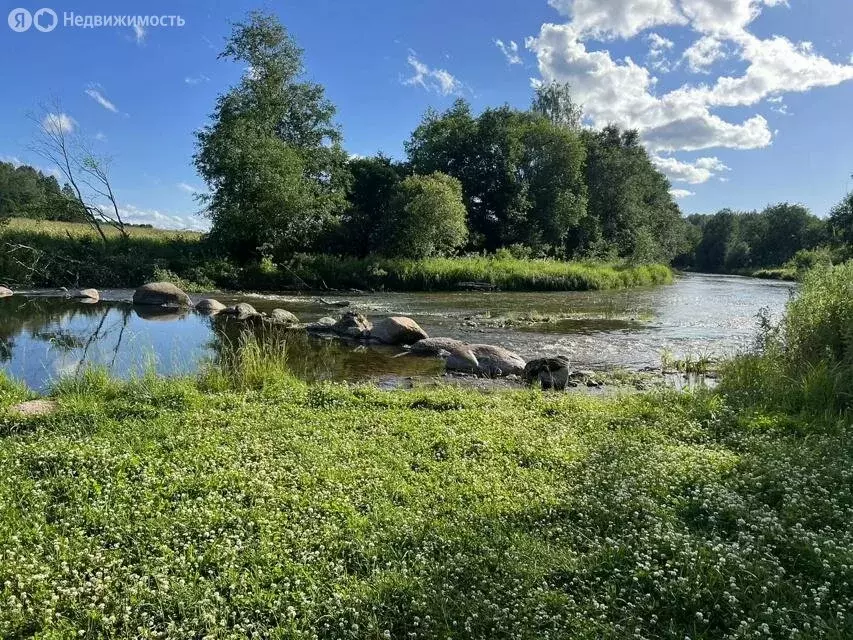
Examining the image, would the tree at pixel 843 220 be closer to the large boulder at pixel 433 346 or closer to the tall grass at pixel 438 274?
the tall grass at pixel 438 274

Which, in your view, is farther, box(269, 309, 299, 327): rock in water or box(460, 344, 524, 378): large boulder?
box(269, 309, 299, 327): rock in water

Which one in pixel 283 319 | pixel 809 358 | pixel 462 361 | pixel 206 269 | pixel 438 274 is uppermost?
pixel 438 274

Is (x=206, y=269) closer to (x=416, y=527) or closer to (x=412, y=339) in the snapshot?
(x=412, y=339)

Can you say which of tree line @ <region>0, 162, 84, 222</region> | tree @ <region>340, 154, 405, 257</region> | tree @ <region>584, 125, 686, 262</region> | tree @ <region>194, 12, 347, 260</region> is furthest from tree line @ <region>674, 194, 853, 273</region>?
tree line @ <region>0, 162, 84, 222</region>

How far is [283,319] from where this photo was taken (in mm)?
22172

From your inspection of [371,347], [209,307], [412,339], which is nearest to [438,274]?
[209,307]

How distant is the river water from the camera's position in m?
14.2

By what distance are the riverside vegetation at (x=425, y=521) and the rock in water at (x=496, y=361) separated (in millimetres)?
5057

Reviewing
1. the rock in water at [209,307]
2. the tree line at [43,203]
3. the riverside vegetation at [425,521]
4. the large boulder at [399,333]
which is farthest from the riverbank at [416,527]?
the tree line at [43,203]

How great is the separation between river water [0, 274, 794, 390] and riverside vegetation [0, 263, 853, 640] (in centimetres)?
424

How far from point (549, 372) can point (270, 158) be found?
29.6 metres

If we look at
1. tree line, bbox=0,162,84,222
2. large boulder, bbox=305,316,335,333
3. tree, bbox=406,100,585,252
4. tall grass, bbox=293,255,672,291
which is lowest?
large boulder, bbox=305,316,335,333

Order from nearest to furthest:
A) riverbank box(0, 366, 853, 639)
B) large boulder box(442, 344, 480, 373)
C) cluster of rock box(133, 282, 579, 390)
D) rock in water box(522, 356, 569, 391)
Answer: riverbank box(0, 366, 853, 639) → rock in water box(522, 356, 569, 391) → cluster of rock box(133, 282, 579, 390) → large boulder box(442, 344, 480, 373)

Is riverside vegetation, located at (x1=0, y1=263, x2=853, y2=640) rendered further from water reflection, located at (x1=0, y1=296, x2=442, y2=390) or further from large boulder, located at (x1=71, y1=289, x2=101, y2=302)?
large boulder, located at (x1=71, y1=289, x2=101, y2=302)
